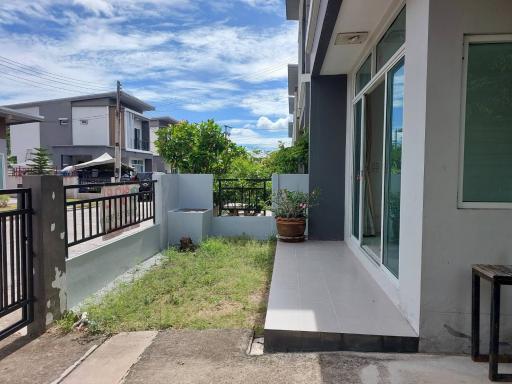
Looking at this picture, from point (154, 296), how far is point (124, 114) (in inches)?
881

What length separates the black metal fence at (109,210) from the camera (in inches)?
156

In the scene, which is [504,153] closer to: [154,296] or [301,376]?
[301,376]

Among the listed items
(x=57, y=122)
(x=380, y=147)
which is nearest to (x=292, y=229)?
(x=380, y=147)

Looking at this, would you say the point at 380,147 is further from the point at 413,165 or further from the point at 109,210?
the point at 109,210

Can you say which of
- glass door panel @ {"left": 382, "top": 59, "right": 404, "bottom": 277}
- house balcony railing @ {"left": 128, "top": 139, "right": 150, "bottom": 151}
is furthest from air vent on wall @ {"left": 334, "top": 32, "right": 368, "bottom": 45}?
house balcony railing @ {"left": 128, "top": 139, "right": 150, "bottom": 151}

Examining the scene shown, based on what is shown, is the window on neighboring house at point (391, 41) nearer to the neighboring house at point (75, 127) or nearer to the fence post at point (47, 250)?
the fence post at point (47, 250)

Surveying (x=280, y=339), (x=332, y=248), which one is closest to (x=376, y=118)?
(x=332, y=248)

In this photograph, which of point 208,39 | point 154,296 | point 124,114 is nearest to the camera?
point 154,296

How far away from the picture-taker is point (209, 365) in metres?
2.36

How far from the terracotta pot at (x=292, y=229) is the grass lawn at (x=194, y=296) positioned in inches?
14.1

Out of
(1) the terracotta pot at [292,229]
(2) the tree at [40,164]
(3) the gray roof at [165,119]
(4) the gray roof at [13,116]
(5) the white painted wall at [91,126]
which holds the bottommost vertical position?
(1) the terracotta pot at [292,229]

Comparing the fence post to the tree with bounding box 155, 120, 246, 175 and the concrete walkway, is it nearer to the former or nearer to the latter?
the concrete walkway

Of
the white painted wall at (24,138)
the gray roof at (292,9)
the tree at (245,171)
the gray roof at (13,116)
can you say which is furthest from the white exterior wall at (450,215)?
the white painted wall at (24,138)

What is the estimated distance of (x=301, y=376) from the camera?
7.15ft
